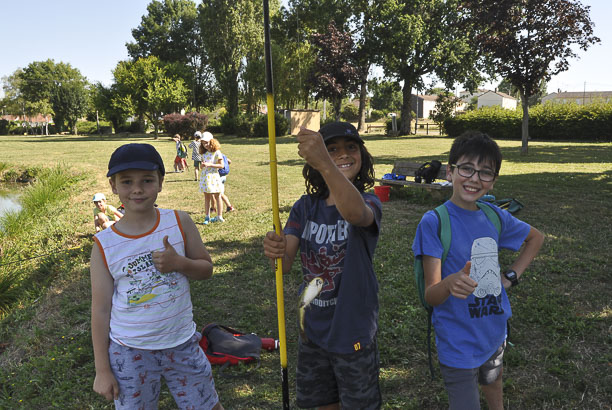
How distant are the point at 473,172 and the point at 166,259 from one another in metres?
1.56

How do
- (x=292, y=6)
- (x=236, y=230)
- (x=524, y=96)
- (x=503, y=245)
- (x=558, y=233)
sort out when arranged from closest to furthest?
1. (x=503, y=245)
2. (x=558, y=233)
3. (x=236, y=230)
4. (x=524, y=96)
5. (x=292, y=6)

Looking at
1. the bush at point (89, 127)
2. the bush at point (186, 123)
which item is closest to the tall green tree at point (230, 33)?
the bush at point (186, 123)

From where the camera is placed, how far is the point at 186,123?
36.3 m

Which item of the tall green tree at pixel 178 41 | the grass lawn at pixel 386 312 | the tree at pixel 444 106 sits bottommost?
the grass lawn at pixel 386 312

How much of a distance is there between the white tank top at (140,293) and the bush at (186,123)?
35.5 meters

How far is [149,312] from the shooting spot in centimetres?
206

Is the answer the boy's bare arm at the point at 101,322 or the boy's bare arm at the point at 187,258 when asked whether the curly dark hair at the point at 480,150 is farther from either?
the boy's bare arm at the point at 101,322

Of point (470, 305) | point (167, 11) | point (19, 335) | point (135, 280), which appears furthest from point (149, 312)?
point (167, 11)

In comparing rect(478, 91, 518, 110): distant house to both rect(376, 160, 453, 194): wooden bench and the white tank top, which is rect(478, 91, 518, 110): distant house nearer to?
rect(376, 160, 453, 194): wooden bench

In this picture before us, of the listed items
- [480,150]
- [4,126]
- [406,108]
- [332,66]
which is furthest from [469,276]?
[4,126]

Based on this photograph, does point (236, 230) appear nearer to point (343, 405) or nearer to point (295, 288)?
point (295, 288)

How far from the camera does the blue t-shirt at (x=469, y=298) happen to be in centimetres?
201

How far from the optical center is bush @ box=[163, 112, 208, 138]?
36.1 metres

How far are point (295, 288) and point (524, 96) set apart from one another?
54.0 ft
